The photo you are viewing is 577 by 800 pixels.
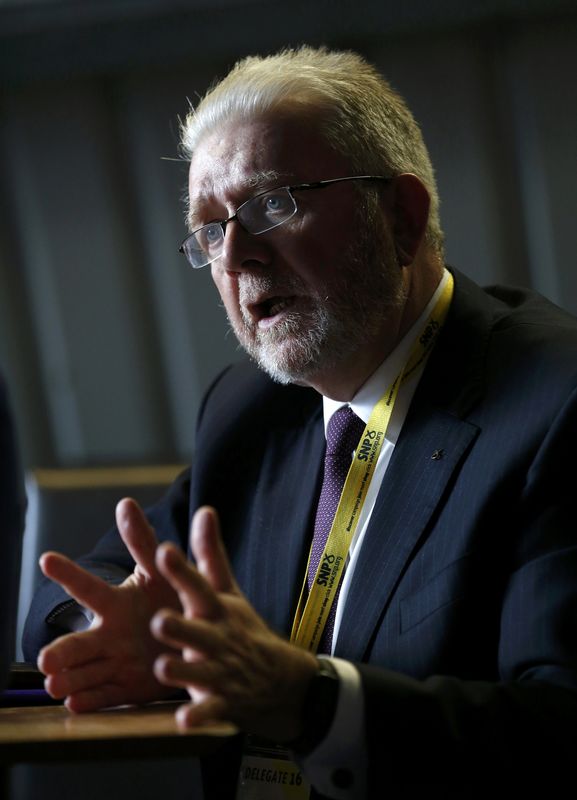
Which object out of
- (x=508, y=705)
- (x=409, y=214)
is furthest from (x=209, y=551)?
(x=409, y=214)

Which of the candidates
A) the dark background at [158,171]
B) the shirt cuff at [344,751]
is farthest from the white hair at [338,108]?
the dark background at [158,171]

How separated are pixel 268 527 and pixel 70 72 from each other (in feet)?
11.4

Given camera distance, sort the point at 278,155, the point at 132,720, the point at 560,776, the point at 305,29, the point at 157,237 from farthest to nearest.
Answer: the point at 157,237 → the point at 305,29 → the point at 278,155 → the point at 560,776 → the point at 132,720

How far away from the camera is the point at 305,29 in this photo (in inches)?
186

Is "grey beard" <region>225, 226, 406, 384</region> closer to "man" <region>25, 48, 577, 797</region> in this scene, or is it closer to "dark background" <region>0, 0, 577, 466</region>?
"man" <region>25, 48, 577, 797</region>

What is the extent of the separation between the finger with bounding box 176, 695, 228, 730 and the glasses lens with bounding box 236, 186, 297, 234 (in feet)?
3.57

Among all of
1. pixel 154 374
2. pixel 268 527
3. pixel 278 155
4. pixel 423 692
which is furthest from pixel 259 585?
pixel 154 374

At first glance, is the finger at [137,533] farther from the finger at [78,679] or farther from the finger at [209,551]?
the finger at [209,551]

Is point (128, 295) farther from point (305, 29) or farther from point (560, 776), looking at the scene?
point (560, 776)

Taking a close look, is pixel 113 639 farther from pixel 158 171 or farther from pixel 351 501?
pixel 158 171

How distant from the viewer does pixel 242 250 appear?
6.66ft

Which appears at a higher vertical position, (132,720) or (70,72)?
(70,72)

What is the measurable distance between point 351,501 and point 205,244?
0.62 m

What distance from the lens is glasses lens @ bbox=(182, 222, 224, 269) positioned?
6.91ft
